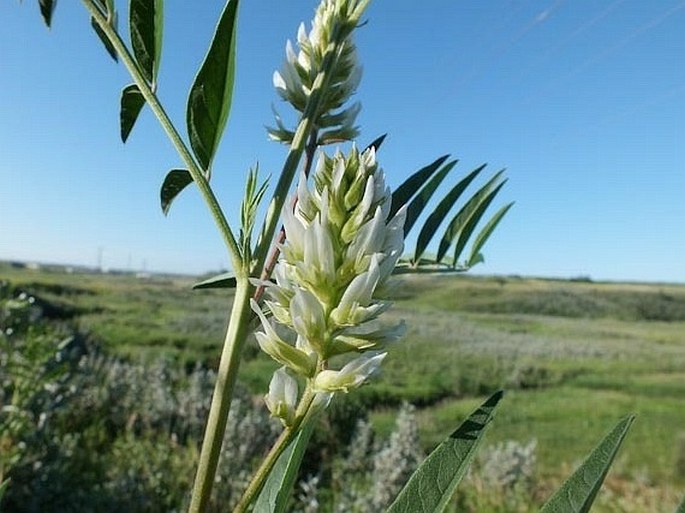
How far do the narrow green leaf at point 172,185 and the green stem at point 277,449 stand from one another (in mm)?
303

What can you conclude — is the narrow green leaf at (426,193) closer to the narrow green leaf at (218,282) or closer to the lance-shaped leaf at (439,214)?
the lance-shaped leaf at (439,214)

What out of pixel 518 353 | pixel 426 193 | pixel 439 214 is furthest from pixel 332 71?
pixel 518 353

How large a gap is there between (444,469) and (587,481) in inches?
3.9

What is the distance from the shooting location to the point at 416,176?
82 cm

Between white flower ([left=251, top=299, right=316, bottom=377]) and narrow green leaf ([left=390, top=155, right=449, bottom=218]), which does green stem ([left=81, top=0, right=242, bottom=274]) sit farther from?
narrow green leaf ([left=390, top=155, right=449, bottom=218])

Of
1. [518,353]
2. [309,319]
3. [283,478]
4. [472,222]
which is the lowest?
[518,353]

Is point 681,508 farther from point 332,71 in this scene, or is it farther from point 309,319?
point 332,71

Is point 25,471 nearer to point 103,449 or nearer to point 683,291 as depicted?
point 103,449

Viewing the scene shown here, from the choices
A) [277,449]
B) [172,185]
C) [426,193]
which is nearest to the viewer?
[277,449]

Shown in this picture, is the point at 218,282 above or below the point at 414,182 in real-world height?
below

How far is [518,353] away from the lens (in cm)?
2194

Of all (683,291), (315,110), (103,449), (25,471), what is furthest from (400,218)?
(683,291)

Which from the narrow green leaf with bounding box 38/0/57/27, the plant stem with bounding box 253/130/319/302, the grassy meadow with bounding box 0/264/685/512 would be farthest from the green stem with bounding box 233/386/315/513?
the grassy meadow with bounding box 0/264/685/512

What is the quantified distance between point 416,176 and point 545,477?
11202 mm
